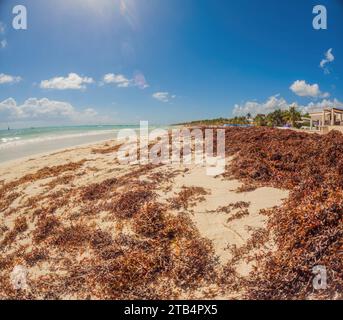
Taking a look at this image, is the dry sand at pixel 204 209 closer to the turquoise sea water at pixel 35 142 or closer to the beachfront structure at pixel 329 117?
the turquoise sea water at pixel 35 142

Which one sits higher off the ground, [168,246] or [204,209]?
[204,209]

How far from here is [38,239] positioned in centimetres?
441

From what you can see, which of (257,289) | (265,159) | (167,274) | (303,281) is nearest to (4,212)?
(167,274)

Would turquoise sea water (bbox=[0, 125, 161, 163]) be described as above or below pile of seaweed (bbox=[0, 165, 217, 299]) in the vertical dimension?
above

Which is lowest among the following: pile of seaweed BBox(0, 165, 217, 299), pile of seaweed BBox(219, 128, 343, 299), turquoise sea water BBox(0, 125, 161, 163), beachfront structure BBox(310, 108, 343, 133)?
pile of seaweed BBox(0, 165, 217, 299)

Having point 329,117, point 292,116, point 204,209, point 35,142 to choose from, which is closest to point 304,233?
point 204,209

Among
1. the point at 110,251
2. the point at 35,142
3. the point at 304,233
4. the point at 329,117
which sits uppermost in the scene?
the point at 329,117

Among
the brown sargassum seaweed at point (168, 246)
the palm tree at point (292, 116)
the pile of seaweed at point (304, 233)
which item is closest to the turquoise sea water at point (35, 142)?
the brown sargassum seaweed at point (168, 246)

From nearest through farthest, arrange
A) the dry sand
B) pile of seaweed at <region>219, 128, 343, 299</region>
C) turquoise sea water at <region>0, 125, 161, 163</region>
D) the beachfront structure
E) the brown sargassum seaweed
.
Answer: pile of seaweed at <region>219, 128, 343, 299</region>
the brown sargassum seaweed
the dry sand
turquoise sea water at <region>0, 125, 161, 163</region>
the beachfront structure

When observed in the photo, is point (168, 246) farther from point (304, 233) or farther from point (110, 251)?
point (304, 233)

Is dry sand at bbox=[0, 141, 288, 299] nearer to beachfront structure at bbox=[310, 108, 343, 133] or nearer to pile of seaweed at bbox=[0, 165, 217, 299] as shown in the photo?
pile of seaweed at bbox=[0, 165, 217, 299]

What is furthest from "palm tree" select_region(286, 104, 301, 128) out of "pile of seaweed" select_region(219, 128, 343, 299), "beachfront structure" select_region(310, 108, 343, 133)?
"pile of seaweed" select_region(219, 128, 343, 299)

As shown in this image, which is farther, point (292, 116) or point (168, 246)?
point (292, 116)

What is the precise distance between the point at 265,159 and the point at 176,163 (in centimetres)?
297
